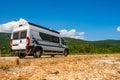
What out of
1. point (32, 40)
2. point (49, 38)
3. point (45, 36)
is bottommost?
point (32, 40)

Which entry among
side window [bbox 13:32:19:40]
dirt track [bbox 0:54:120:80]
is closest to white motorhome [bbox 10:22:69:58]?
side window [bbox 13:32:19:40]

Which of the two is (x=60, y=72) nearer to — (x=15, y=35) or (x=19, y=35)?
(x=19, y=35)

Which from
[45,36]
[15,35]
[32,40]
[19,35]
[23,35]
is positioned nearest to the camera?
[32,40]

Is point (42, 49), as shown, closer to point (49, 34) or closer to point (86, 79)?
point (49, 34)

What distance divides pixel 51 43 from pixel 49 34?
3.01 ft

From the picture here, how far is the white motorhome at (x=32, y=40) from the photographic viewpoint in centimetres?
1809

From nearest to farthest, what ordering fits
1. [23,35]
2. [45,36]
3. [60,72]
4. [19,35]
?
[60,72]
[23,35]
[19,35]
[45,36]

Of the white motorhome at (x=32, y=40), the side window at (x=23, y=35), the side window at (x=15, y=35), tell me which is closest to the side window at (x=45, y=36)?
the white motorhome at (x=32, y=40)

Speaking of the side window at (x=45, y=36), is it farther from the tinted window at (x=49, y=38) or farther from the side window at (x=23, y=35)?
the side window at (x=23, y=35)

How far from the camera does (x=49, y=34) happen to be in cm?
2083

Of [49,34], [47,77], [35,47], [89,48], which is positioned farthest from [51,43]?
[89,48]

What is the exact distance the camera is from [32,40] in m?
18.2

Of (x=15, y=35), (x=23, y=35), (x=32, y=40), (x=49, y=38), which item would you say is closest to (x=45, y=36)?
(x=49, y=38)

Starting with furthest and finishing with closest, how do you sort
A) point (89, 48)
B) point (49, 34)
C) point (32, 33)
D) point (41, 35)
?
point (89, 48) < point (49, 34) < point (41, 35) < point (32, 33)
